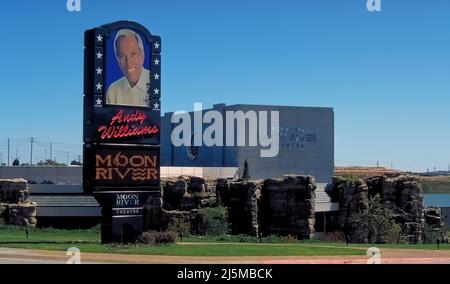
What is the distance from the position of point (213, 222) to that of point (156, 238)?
14.7 meters

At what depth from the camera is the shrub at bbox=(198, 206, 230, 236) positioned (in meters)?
51.4

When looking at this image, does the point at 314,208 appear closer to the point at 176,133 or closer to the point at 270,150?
the point at 270,150

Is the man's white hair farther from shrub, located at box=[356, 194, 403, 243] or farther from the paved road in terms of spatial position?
shrub, located at box=[356, 194, 403, 243]

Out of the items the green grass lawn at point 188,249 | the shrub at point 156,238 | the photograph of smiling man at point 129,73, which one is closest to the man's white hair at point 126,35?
the photograph of smiling man at point 129,73

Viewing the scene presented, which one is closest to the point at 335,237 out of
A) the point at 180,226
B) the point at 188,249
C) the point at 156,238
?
the point at 180,226

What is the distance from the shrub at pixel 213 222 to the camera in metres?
51.4

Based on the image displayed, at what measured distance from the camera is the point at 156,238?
37.3 meters

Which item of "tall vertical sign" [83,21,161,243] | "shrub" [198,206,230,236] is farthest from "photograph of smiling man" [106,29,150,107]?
"shrub" [198,206,230,236]

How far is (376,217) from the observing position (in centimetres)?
5112

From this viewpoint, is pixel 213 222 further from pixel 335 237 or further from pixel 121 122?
pixel 121 122

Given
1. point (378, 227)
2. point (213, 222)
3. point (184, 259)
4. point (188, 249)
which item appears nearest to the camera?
point (184, 259)

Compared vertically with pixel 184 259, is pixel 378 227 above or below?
below

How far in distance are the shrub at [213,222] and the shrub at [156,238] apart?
12.5 m

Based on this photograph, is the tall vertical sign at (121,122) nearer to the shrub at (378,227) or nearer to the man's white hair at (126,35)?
the man's white hair at (126,35)
